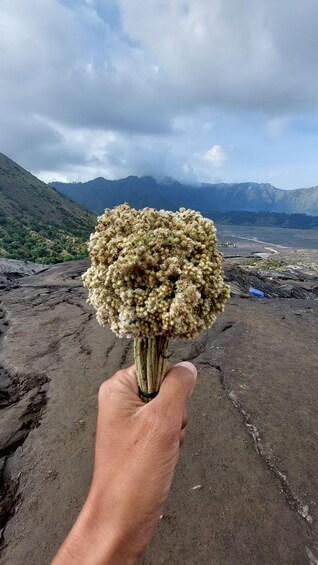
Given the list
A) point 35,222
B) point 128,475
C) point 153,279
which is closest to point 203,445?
point 128,475

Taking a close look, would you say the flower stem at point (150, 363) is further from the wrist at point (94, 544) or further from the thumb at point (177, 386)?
the wrist at point (94, 544)

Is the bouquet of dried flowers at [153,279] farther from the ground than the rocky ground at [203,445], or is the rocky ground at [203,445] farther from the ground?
the bouquet of dried flowers at [153,279]

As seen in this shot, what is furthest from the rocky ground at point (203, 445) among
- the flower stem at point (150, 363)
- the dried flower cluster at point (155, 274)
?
the dried flower cluster at point (155, 274)

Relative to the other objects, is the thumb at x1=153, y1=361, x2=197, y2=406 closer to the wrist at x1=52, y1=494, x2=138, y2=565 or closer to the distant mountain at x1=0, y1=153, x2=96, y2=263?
the wrist at x1=52, y1=494, x2=138, y2=565

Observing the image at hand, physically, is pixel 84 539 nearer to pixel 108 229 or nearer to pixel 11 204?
pixel 108 229

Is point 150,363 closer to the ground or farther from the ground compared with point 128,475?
farther from the ground

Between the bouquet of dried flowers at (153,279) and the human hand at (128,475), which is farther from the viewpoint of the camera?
the bouquet of dried flowers at (153,279)

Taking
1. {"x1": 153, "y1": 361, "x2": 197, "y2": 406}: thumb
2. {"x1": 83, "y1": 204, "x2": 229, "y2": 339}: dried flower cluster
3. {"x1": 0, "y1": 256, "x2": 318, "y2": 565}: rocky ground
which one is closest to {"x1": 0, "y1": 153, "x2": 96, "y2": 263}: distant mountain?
{"x1": 0, "y1": 256, "x2": 318, "y2": 565}: rocky ground

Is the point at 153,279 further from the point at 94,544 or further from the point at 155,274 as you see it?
the point at 94,544

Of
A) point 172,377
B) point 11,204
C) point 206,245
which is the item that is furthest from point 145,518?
point 11,204
